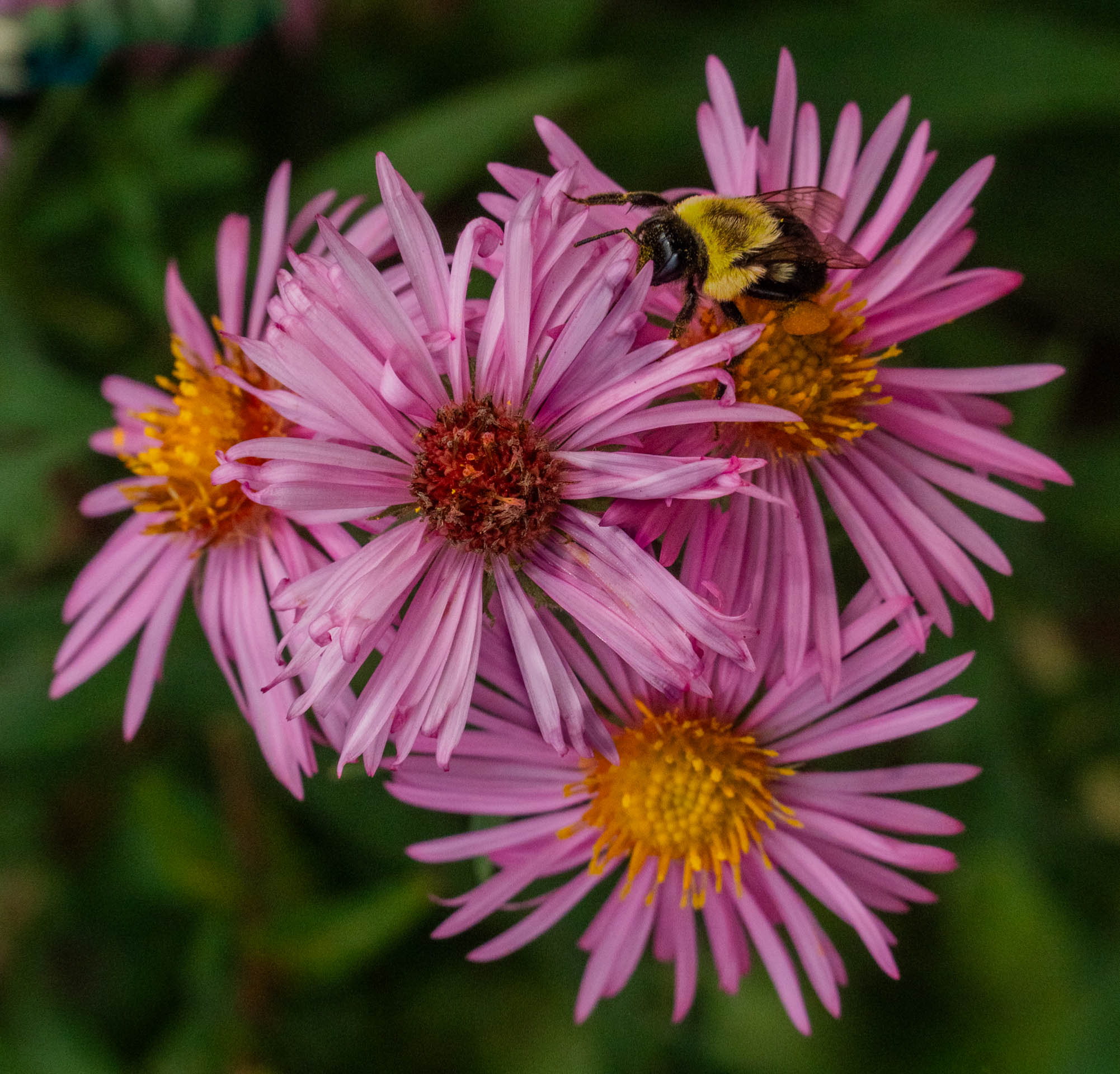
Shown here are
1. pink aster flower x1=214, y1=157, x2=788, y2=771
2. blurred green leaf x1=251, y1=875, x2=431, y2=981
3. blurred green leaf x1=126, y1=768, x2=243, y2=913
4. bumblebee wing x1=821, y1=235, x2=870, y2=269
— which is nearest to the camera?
pink aster flower x1=214, y1=157, x2=788, y2=771

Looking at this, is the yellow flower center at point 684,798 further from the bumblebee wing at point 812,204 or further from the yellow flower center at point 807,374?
the bumblebee wing at point 812,204

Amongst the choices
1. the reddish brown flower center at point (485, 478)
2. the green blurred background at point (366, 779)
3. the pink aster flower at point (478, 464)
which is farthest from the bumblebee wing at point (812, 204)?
the green blurred background at point (366, 779)

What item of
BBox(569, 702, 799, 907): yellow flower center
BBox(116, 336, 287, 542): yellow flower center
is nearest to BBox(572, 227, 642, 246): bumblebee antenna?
BBox(116, 336, 287, 542): yellow flower center

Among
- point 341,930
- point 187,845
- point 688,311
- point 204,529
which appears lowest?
point 341,930

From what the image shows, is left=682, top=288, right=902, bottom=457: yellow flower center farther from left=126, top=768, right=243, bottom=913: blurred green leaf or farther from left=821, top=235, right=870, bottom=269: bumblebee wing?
left=126, top=768, right=243, bottom=913: blurred green leaf

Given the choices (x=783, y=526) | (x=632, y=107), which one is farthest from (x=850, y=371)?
(x=632, y=107)

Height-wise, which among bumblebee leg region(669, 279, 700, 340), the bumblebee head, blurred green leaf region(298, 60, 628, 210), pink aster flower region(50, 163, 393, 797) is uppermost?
blurred green leaf region(298, 60, 628, 210)

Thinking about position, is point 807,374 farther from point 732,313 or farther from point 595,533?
point 595,533

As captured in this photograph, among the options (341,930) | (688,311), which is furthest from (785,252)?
(341,930)

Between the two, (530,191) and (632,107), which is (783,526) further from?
(632,107)
